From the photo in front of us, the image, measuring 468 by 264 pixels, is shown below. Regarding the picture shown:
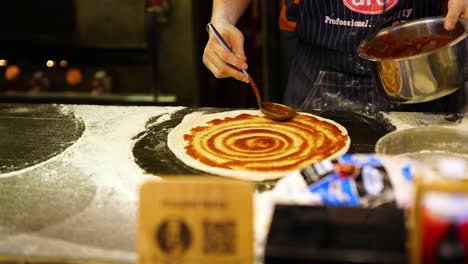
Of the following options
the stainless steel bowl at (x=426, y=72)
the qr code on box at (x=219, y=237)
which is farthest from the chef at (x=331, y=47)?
the qr code on box at (x=219, y=237)

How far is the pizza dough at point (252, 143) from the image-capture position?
5.19ft

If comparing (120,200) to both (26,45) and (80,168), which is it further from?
(26,45)

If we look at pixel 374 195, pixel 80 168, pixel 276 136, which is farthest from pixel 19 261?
pixel 276 136

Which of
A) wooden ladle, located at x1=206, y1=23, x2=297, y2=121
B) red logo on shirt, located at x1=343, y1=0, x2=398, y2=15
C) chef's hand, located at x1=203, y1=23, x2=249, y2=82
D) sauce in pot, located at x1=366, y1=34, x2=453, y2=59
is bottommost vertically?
wooden ladle, located at x1=206, y1=23, x2=297, y2=121

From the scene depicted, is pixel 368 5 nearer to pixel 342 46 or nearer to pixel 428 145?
pixel 342 46

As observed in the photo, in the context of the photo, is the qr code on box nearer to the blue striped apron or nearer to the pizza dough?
the pizza dough

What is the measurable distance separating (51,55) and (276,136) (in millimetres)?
2127

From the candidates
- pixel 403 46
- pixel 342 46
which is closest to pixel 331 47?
pixel 342 46

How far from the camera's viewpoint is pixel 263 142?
175 cm

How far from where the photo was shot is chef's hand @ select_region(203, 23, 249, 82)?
1.99 m

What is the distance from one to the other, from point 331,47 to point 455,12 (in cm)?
55

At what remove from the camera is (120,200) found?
140 centimetres

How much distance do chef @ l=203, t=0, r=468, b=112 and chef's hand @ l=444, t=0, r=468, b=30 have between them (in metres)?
0.39

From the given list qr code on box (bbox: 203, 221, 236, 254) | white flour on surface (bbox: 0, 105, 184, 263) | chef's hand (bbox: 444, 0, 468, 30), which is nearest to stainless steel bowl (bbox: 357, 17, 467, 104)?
chef's hand (bbox: 444, 0, 468, 30)
